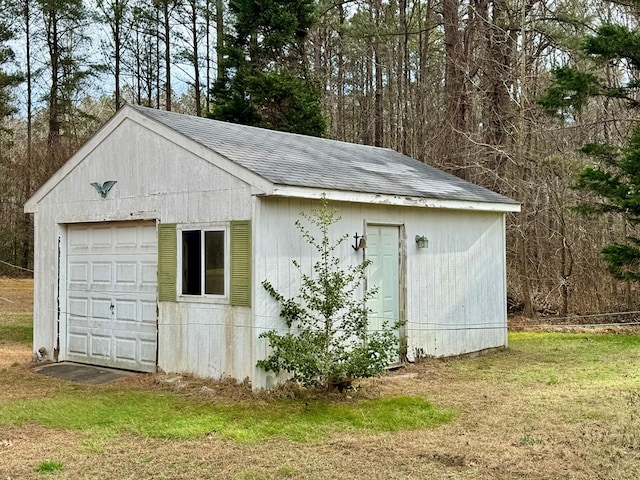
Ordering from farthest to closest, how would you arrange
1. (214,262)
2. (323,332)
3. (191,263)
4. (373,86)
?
(373,86) < (191,263) < (214,262) < (323,332)

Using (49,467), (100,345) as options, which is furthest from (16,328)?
(49,467)

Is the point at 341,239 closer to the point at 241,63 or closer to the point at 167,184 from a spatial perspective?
the point at 167,184

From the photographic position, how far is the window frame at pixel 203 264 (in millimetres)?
7449

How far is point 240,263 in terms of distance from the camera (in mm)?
7270

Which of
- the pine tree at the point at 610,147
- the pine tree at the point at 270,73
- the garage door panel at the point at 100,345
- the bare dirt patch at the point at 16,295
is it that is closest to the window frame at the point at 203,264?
the garage door panel at the point at 100,345

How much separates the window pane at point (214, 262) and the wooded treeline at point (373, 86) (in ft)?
26.7

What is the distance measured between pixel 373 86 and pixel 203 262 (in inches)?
683

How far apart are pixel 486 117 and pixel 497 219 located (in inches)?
273

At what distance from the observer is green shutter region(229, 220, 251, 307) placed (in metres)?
7.19

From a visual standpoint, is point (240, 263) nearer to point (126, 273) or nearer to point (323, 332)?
point (323, 332)

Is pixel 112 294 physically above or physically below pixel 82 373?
above

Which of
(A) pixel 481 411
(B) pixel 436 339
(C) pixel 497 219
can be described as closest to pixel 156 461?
(A) pixel 481 411

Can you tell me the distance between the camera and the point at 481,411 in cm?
650

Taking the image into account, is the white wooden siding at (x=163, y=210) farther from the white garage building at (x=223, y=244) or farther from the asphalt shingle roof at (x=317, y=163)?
the asphalt shingle roof at (x=317, y=163)
